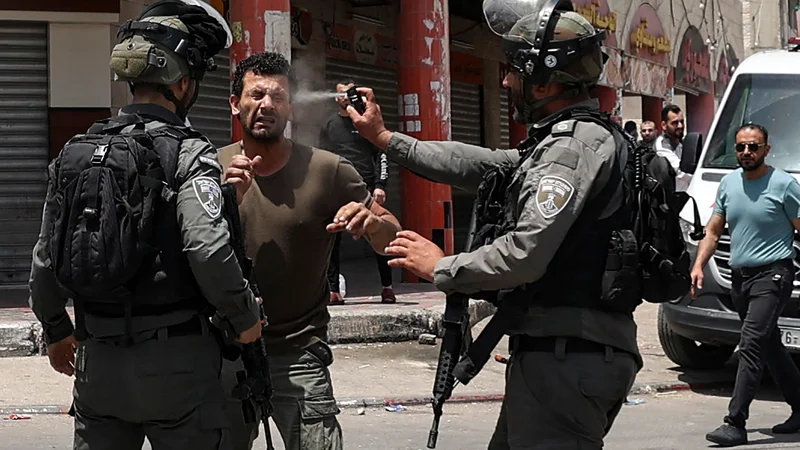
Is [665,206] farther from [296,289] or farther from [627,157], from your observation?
[296,289]

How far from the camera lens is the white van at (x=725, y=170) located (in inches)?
373

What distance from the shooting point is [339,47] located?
57.8 feet

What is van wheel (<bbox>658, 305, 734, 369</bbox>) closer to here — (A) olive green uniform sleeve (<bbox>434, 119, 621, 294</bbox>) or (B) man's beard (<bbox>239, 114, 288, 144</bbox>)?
(B) man's beard (<bbox>239, 114, 288, 144</bbox>)

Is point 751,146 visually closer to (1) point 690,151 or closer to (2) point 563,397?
(1) point 690,151

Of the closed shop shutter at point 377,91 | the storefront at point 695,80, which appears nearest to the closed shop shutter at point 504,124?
the closed shop shutter at point 377,91

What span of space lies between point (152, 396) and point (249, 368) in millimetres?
479

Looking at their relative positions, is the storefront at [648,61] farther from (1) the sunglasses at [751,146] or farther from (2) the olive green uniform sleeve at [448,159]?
(2) the olive green uniform sleeve at [448,159]

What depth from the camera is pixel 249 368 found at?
4.46 metres

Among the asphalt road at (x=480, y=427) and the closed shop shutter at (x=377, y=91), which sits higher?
the closed shop shutter at (x=377, y=91)

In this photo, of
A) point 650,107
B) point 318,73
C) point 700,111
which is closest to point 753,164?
point 318,73

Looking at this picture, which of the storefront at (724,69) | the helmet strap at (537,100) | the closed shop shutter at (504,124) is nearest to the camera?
the helmet strap at (537,100)

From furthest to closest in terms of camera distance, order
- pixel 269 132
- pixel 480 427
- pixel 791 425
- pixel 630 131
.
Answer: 1. pixel 480 427
2. pixel 791 425
3. pixel 630 131
4. pixel 269 132

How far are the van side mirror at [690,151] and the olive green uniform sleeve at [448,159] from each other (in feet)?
18.5

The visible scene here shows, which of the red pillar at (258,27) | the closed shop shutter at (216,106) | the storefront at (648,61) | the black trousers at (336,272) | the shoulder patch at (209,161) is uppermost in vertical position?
the storefront at (648,61)
